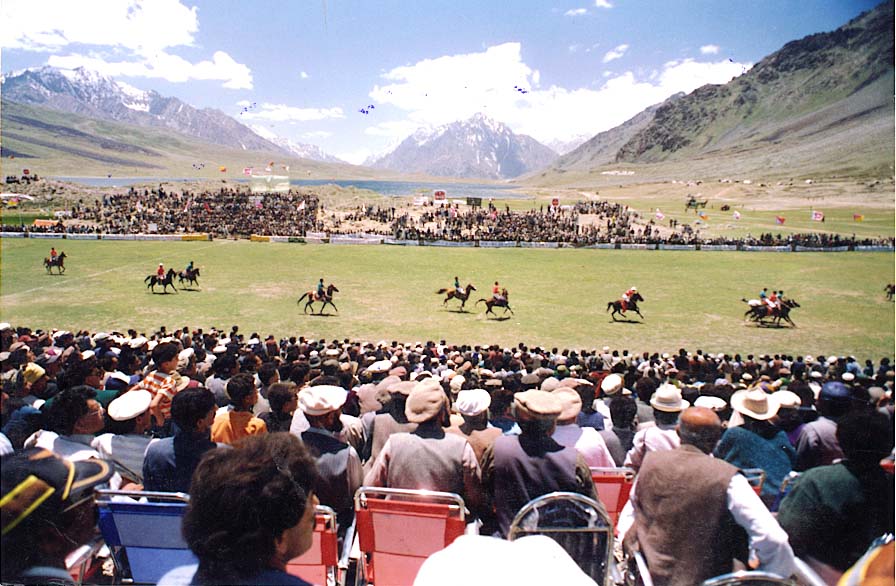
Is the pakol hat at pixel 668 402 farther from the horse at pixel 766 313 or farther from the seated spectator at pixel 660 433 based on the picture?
the horse at pixel 766 313

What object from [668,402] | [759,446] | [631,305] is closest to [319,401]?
[668,402]

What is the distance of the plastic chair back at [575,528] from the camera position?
132 inches

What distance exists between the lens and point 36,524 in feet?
6.17

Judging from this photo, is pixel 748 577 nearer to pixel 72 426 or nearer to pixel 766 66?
pixel 72 426

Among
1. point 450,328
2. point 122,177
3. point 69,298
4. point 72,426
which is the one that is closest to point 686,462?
point 72,426

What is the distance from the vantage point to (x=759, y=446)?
4840 millimetres

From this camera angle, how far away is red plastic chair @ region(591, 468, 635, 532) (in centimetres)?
449

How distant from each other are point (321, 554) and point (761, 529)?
2.93 meters

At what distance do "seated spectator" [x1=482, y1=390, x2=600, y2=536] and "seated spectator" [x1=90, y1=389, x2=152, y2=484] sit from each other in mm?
3234

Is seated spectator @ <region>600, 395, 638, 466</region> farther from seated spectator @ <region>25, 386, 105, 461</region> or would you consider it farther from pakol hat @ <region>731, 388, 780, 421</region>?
seated spectator @ <region>25, 386, 105, 461</region>

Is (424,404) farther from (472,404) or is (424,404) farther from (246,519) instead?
(246,519)

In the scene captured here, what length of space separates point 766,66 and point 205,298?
22893 cm

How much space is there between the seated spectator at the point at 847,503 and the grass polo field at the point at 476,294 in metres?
13.5

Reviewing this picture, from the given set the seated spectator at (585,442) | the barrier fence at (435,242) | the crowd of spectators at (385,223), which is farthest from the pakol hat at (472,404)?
the crowd of spectators at (385,223)
